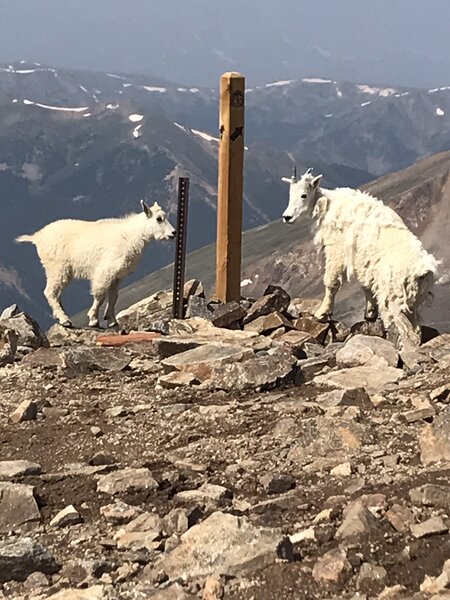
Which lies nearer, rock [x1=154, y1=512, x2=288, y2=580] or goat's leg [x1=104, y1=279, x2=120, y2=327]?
rock [x1=154, y1=512, x2=288, y2=580]

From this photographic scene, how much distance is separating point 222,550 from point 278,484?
119 centimetres

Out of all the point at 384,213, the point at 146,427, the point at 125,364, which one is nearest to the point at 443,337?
the point at 384,213

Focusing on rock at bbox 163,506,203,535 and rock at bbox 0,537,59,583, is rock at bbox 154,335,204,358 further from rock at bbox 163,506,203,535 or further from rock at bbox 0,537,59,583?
rock at bbox 0,537,59,583

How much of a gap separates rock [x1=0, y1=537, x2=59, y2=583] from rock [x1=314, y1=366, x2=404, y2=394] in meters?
3.85

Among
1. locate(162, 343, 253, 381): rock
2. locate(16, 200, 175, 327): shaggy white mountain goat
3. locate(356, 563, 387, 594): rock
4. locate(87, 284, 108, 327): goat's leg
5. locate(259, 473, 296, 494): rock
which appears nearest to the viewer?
locate(356, 563, 387, 594): rock

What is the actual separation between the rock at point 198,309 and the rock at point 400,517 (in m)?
6.92

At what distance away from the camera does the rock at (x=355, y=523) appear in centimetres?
446

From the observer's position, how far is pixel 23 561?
4.62m

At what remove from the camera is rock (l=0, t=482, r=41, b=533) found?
536 centimetres

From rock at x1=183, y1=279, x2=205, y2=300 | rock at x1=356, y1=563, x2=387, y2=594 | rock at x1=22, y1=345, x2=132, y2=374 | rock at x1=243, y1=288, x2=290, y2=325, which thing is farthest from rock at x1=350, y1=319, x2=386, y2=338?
rock at x1=356, y1=563, x2=387, y2=594

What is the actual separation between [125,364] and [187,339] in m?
0.82

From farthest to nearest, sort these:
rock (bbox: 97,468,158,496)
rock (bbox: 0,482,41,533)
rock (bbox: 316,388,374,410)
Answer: rock (bbox: 316,388,374,410) < rock (bbox: 97,468,158,496) < rock (bbox: 0,482,41,533)

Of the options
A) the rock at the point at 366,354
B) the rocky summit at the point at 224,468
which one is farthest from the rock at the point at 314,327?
the rock at the point at 366,354

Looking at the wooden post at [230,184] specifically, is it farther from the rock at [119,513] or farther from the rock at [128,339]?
the rock at [119,513]
